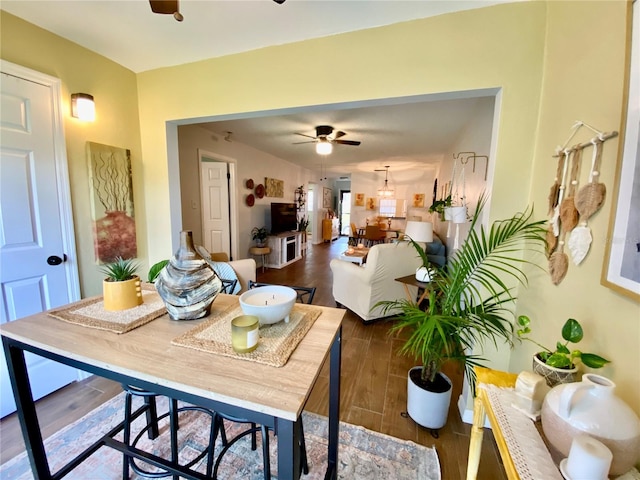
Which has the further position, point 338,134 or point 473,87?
point 338,134

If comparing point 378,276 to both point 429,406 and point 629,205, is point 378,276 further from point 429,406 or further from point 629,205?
point 629,205

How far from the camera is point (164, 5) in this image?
1128 mm

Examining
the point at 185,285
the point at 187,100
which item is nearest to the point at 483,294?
the point at 185,285

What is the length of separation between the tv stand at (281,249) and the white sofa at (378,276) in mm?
2540

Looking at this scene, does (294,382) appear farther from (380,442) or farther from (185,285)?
(380,442)

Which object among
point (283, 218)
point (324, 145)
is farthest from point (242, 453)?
point (283, 218)

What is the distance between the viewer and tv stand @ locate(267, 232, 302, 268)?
17.9 ft

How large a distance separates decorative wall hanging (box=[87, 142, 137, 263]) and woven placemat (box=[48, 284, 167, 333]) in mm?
1058

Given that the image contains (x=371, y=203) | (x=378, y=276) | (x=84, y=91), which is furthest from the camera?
(x=371, y=203)

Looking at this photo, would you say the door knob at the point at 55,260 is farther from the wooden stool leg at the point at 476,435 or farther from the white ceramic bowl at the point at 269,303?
the wooden stool leg at the point at 476,435

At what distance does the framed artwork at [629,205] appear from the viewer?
725 millimetres

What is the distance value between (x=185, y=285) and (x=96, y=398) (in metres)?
1.65

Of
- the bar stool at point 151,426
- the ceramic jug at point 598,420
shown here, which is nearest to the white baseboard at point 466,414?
the ceramic jug at point 598,420

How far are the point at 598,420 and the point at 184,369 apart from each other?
1062 mm
